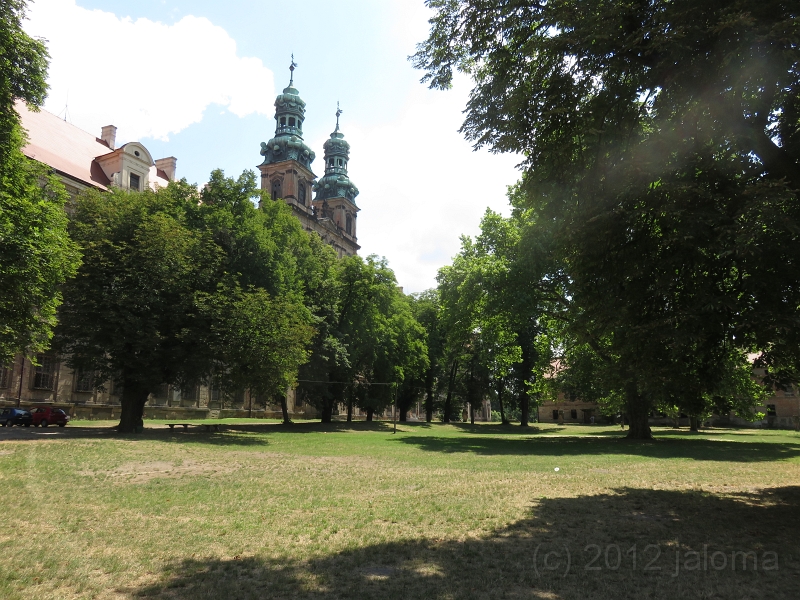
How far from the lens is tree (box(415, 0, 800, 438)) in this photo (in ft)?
27.1

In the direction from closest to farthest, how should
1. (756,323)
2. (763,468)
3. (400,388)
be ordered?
1. (756,323)
2. (763,468)
3. (400,388)

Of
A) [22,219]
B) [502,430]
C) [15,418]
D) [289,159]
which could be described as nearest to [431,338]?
[502,430]

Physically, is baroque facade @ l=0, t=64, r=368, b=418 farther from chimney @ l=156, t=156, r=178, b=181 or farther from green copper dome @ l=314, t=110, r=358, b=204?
green copper dome @ l=314, t=110, r=358, b=204

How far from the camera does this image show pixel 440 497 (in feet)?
35.1

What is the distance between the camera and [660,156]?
9.76m

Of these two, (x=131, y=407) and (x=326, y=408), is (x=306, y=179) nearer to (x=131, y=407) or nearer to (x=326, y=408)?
(x=326, y=408)

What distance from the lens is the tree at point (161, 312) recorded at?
24.9 m

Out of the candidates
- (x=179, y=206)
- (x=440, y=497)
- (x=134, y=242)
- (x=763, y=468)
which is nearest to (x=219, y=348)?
(x=134, y=242)

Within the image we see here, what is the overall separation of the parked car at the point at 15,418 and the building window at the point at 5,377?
485cm

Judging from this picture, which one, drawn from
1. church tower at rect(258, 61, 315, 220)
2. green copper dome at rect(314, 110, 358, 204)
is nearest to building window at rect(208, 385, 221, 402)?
church tower at rect(258, 61, 315, 220)

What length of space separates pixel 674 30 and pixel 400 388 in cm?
5293

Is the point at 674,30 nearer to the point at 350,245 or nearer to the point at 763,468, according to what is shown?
the point at 763,468

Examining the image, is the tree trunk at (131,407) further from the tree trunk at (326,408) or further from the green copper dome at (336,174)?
the green copper dome at (336,174)

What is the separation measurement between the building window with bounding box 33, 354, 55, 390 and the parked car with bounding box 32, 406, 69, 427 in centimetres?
744
